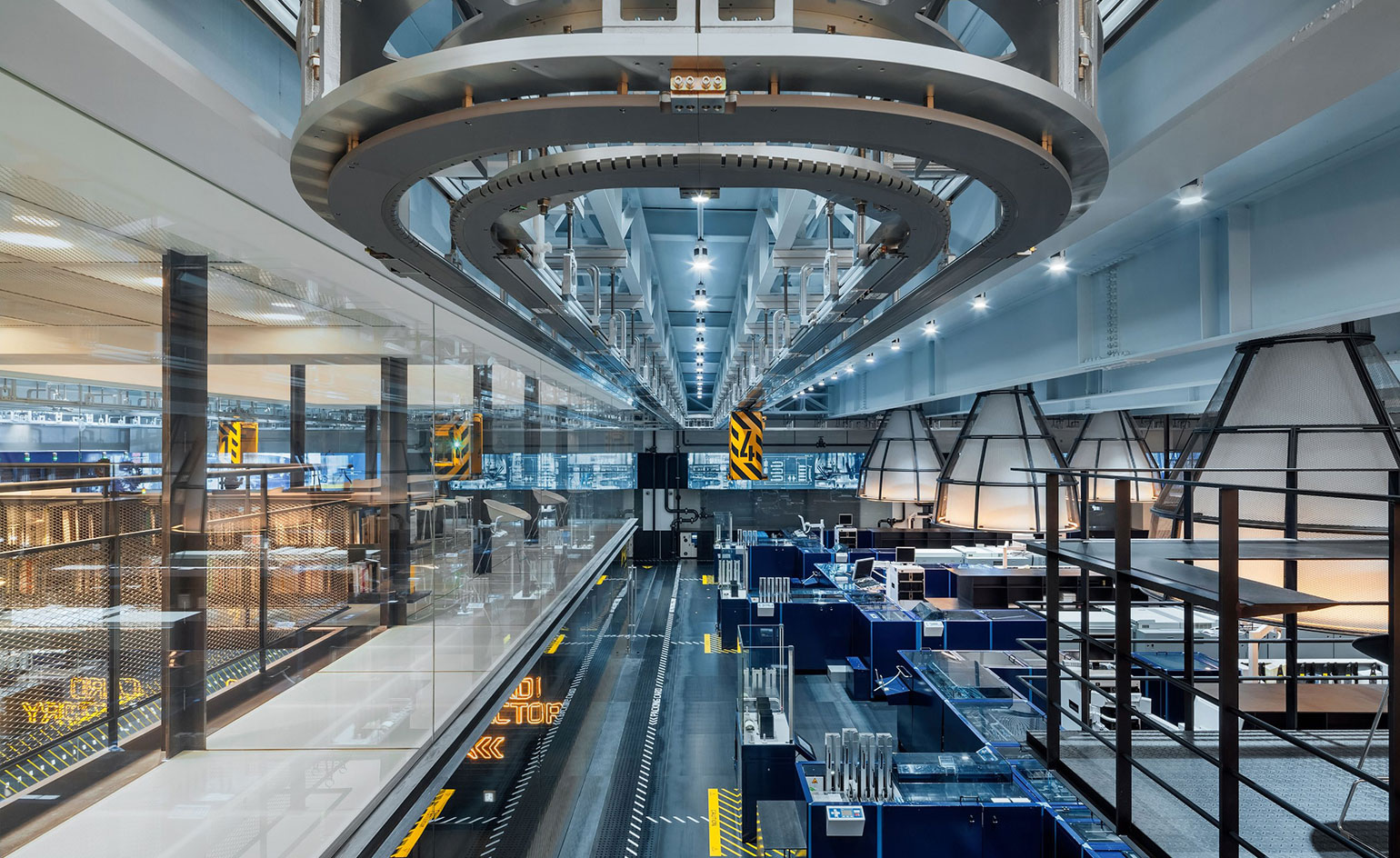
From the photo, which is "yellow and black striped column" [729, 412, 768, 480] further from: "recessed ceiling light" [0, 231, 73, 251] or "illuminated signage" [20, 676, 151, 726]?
"recessed ceiling light" [0, 231, 73, 251]

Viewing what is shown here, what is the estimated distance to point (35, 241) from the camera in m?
1.65

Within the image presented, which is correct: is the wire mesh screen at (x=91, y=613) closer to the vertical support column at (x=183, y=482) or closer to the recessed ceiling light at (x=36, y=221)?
the vertical support column at (x=183, y=482)

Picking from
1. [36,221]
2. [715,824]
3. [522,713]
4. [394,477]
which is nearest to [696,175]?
[36,221]

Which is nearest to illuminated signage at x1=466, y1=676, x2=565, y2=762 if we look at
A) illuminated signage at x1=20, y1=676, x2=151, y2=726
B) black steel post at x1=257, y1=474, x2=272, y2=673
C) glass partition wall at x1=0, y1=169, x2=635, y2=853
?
glass partition wall at x1=0, y1=169, x2=635, y2=853

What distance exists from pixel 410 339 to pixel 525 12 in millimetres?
2593

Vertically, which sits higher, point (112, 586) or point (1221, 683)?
point (112, 586)

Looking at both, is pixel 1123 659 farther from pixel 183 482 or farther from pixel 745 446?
pixel 745 446

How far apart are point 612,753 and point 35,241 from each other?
829 cm

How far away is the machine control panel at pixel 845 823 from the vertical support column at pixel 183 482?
13.1 feet

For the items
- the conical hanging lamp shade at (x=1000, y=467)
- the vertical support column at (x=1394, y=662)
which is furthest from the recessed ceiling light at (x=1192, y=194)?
the conical hanging lamp shade at (x=1000, y=467)

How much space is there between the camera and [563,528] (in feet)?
24.1

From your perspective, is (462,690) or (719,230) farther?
(719,230)

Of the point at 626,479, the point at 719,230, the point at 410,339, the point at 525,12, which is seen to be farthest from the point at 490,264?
the point at 626,479

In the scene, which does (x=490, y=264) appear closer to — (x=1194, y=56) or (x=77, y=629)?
(x=77, y=629)
